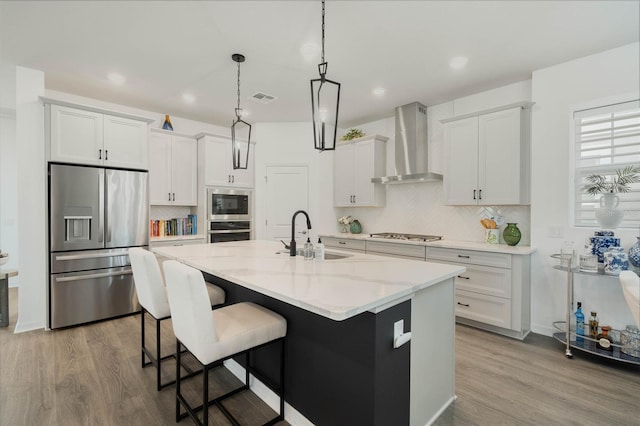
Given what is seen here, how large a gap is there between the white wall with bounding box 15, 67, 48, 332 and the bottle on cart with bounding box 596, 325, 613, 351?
5495mm

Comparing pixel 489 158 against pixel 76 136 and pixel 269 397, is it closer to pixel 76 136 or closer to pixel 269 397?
pixel 269 397

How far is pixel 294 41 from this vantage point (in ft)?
8.98

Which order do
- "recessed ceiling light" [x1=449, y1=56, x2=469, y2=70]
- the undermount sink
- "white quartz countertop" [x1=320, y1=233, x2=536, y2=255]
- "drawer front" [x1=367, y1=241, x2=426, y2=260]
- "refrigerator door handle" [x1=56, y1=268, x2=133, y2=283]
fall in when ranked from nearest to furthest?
the undermount sink → "recessed ceiling light" [x1=449, y1=56, x2=469, y2=70] → "white quartz countertop" [x1=320, y1=233, x2=536, y2=255] → "refrigerator door handle" [x1=56, y1=268, x2=133, y2=283] → "drawer front" [x1=367, y1=241, x2=426, y2=260]

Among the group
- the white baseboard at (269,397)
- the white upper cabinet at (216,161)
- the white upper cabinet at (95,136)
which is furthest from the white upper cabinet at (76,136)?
the white baseboard at (269,397)

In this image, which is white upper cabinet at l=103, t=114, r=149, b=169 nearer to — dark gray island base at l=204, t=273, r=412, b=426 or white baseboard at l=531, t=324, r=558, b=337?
dark gray island base at l=204, t=273, r=412, b=426

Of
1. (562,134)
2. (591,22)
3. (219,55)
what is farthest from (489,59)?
(219,55)

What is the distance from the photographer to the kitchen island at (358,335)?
56.0 inches

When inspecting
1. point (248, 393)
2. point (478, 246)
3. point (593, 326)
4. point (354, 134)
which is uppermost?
point (354, 134)

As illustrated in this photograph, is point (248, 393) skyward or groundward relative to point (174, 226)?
groundward

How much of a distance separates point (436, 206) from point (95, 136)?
442 centimetres

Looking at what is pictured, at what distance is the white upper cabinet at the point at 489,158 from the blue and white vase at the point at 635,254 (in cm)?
96

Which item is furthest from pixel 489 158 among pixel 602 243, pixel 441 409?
pixel 441 409

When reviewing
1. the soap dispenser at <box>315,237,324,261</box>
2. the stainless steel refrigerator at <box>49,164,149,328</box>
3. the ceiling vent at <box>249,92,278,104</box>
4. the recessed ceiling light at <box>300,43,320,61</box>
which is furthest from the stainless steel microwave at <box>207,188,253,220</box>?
the soap dispenser at <box>315,237,324,261</box>

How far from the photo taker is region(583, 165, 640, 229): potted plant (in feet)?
8.82
